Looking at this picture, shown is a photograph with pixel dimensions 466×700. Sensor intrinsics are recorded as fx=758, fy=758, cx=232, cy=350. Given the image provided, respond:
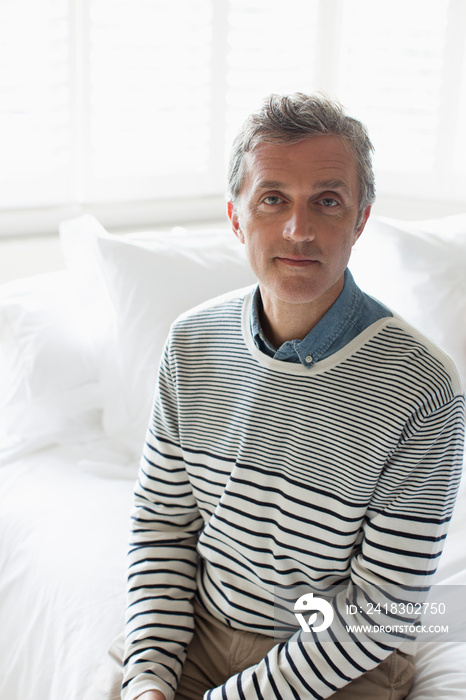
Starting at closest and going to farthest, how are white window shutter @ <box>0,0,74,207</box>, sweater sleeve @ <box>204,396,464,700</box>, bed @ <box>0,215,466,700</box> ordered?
1. sweater sleeve @ <box>204,396,464,700</box>
2. bed @ <box>0,215,466,700</box>
3. white window shutter @ <box>0,0,74,207</box>

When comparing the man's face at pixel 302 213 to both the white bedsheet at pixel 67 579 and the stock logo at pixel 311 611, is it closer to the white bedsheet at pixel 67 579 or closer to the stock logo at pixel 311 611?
the stock logo at pixel 311 611

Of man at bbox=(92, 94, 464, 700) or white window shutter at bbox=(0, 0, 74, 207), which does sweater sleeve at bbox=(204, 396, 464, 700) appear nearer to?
man at bbox=(92, 94, 464, 700)

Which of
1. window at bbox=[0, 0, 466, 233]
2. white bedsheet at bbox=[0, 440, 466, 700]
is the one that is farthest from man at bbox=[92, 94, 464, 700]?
window at bbox=[0, 0, 466, 233]

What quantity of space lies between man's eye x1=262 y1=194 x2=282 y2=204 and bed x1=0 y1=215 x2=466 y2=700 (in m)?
0.66

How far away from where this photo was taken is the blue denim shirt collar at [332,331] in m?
1.06

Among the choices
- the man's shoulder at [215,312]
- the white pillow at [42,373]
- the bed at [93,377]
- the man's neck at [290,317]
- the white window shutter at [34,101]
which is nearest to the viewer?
the man's neck at [290,317]

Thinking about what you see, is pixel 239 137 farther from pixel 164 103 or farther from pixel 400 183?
pixel 400 183

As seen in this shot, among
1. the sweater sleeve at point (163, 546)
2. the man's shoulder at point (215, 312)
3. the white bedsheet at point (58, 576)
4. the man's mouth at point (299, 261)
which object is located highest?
the man's mouth at point (299, 261)

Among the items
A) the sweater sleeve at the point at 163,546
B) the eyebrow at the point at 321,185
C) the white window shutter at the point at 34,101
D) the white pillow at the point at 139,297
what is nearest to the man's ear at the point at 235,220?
the eyebrow at the point at 321,185

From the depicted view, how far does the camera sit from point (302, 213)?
1044 millimetres

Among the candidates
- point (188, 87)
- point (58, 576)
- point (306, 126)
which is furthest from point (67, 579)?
point (188, 87)

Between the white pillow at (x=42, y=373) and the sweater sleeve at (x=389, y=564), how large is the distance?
0.83 metres

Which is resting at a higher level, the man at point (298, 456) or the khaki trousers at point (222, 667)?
the man at point (298, 456)

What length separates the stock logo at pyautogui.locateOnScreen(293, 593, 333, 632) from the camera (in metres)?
1.03
